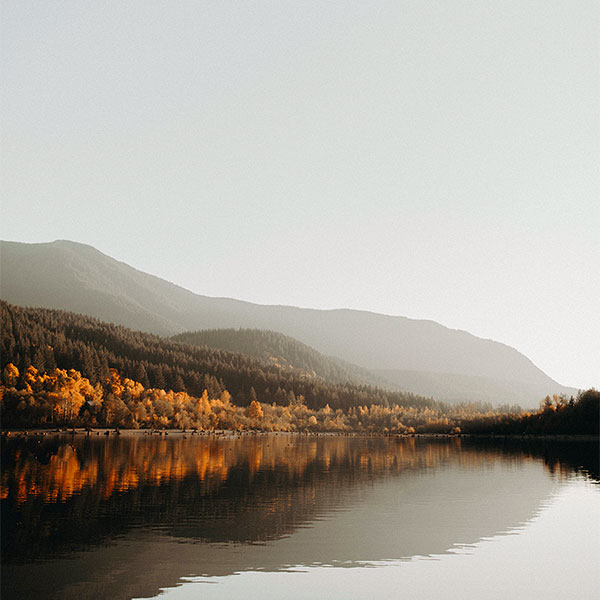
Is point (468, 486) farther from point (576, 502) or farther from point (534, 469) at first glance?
point (534, 469)

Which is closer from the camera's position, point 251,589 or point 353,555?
point 251,589

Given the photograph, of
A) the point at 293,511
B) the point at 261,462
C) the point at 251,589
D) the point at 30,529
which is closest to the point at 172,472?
the point at 261,462

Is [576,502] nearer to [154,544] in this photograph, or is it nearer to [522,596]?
[522,596]

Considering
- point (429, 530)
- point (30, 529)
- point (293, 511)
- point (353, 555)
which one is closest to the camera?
point (353, 555)

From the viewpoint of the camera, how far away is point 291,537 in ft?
166

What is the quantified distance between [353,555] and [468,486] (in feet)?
166

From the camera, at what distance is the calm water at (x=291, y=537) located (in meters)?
37.0

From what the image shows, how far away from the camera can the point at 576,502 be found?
7550cm

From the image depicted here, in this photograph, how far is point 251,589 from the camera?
118 feet

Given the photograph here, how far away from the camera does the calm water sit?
37031 millimetres

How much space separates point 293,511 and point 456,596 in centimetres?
2925

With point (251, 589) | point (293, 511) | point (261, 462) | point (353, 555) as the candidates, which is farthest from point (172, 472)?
point (251, 589)

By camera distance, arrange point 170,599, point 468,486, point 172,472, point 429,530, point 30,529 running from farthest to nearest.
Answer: point 172,472, point 468,486, point 429,530, point 30,529, point 170,599

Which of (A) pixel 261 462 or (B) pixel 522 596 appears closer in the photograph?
(B) pixel 522 596
